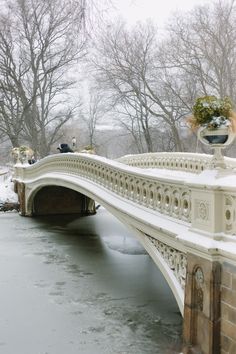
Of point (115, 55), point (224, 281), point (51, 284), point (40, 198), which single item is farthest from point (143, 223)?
point (115, 55)

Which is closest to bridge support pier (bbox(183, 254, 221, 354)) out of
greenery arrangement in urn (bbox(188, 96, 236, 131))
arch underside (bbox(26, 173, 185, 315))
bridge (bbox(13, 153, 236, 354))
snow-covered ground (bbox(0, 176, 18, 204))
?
bridge (bbox(13, 153, 236, 354))

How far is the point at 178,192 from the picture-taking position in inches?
242

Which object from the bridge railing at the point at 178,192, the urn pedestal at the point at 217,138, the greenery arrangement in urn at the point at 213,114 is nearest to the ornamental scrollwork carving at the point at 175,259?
the bridge railing at the point at 178,192

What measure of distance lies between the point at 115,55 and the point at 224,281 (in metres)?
21.6

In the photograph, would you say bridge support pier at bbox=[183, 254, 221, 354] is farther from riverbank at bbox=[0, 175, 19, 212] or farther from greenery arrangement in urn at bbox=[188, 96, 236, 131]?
riverbank at bbox=[0, 175, 19, 212]

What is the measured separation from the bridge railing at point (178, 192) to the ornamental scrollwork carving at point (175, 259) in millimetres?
439

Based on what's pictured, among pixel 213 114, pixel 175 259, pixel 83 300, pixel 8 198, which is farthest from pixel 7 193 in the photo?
pixel 213 114

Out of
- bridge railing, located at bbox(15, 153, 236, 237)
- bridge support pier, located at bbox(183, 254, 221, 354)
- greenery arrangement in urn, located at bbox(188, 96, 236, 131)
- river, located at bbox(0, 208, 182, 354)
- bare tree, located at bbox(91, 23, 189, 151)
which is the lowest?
river, located at bbox(0, 208, 182, 354)

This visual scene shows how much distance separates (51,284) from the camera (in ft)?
31.9

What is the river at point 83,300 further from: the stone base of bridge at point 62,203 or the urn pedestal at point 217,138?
the stone base of bridge at point 62,203

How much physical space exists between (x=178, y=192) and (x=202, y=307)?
1.59 metres

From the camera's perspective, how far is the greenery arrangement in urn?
204 inches

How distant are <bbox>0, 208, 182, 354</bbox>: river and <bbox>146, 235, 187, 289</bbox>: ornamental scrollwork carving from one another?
41.9 inches

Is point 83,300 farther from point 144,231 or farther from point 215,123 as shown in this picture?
point 215,123
